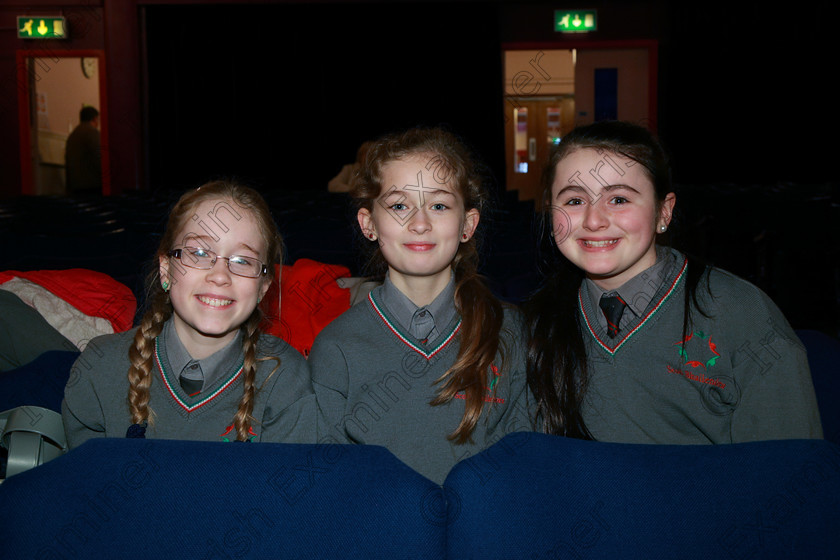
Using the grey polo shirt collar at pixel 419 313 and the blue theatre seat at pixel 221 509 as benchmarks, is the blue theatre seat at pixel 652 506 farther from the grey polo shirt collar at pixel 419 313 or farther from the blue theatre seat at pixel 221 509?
the grey polo shirt collar at pixel 419 313

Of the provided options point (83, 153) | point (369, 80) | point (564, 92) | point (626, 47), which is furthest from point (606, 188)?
point (564, 92)

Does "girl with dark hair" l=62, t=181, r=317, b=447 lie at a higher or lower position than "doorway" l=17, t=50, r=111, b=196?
lower

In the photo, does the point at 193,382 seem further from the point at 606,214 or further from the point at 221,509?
the point at 606,214

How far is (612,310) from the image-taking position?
1430mm

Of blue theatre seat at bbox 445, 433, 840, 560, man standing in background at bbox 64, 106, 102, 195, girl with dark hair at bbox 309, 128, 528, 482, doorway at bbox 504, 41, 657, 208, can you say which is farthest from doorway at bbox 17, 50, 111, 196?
blue theatre seat at bbox 445, 433, 840, 560

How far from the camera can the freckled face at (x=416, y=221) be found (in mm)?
1482

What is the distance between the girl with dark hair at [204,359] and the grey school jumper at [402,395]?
0.23 feet

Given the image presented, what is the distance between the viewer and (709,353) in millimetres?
1288

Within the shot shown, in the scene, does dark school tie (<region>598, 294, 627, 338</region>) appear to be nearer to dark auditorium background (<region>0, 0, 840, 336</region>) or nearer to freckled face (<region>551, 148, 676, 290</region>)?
freckled face (<region>551, 148, 676, 290</region>)

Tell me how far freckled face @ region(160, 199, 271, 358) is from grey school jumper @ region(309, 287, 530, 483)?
19 centimetres

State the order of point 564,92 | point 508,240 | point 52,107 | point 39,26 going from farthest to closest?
point 564,92 → point 52,107 → point 39,26 → point 508,240

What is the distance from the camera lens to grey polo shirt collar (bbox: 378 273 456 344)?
1489 mm

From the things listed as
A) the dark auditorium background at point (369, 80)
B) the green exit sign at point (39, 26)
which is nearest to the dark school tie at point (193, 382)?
the dark auditorium background at point (369, 80)

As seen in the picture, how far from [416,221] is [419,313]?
0.20m
